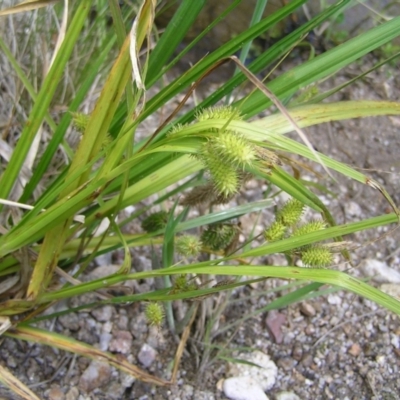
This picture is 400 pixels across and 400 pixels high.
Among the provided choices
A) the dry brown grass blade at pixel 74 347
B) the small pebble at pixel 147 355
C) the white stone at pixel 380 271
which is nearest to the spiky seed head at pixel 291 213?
the dry brown grass blade at pixel 74 347

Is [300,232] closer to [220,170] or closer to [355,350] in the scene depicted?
[220,170]

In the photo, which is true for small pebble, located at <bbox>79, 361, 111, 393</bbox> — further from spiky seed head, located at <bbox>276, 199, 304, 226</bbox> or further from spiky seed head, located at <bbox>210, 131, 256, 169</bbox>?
spiky seed head, located at <bbox>210, 131, 256, 169</bbox>

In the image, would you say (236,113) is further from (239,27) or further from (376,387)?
(239,27)

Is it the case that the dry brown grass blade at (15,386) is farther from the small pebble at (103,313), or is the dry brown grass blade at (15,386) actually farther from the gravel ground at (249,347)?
the small pebble at (103,313)

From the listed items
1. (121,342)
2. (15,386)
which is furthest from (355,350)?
(15,386)

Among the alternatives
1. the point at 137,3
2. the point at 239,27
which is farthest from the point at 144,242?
the point at 239,27

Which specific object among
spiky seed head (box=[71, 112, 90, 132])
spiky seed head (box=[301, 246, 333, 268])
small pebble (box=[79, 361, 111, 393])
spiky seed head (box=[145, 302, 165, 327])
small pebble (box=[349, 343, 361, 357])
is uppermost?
small pebble (box=[349, 343, 361, 357])

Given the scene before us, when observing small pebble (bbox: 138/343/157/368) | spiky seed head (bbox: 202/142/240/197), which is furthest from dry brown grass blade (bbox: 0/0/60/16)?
small pebble (bbox: 138/343/157/368)
